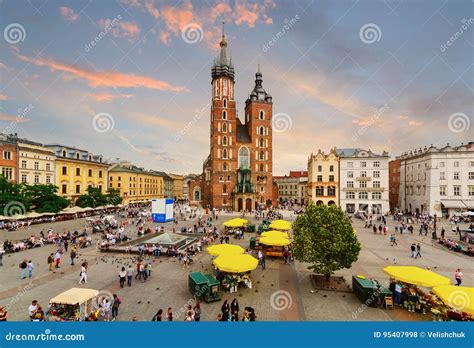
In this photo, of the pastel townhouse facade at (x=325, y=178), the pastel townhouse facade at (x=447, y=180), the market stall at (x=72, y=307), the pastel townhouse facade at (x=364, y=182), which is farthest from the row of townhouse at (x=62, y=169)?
the pastel townhouse facade at (x=447, y=180)

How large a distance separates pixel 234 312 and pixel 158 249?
42.6ft

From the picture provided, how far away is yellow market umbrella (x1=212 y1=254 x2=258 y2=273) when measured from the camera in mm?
14117

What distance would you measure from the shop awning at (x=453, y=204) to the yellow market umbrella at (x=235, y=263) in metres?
52.1

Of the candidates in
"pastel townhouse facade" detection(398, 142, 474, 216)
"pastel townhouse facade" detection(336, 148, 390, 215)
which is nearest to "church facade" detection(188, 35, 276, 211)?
"pastel townhouse facade" detection(336, 148, 390, 215)

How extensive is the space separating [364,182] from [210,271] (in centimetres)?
5262

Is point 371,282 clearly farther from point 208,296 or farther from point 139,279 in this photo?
point 139,279

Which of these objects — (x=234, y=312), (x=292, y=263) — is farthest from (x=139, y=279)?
(x=292, y=263)

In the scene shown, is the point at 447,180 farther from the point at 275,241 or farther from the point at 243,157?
the point at 275,241

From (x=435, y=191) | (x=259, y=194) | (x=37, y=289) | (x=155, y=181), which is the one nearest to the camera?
(x=37, y=289)

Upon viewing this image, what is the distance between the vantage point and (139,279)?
16.6 meters

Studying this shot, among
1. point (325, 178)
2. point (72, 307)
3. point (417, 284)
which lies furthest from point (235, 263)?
point (325, 178)

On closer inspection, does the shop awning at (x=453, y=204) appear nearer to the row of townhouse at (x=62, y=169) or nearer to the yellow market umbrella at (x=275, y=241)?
the yellow market umbrella at (x=275, y=241)

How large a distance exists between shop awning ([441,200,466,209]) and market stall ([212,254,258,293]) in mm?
52029

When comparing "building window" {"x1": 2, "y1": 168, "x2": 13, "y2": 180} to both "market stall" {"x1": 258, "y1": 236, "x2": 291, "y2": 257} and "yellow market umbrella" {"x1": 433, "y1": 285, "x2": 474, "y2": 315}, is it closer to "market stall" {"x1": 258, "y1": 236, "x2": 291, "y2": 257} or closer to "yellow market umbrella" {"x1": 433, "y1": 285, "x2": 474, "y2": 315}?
"market stall" {"x1": 258, "y1": 236, "x2": 291, "y2": 257}
